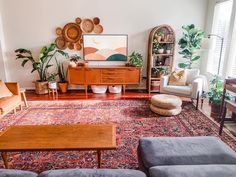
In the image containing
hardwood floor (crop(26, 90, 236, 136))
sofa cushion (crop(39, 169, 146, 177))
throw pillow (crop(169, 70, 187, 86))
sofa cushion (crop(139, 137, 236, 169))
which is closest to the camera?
sofa cushion (crop(39, 169, 146, 177))

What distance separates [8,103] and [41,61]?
1.75m

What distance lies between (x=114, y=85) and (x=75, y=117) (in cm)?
171

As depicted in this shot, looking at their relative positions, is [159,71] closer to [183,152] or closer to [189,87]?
[189,87]

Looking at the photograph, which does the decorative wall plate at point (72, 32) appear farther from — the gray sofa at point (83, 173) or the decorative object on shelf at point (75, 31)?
the gray sofa at point (83, 173)

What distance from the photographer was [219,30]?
15.0 ft

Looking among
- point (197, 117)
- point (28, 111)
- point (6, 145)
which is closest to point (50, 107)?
point (28, 111)

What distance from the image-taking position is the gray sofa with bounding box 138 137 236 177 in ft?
4.89

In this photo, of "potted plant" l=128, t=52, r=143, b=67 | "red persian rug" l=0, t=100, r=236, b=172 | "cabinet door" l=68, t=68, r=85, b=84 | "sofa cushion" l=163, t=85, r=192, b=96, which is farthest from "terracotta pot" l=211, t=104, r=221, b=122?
"cabinet door" l=68, t=68, r=85, b=84

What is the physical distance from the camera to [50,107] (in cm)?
406

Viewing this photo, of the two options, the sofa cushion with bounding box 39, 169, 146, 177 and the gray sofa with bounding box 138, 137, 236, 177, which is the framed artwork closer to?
the gray sofa with bounding box 138, 137, 236, 177

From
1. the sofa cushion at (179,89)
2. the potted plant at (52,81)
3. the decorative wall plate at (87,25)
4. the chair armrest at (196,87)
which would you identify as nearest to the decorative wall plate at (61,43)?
the decorative wall plate at (87,25)

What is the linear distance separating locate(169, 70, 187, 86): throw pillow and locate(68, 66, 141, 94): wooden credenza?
88 centimetres

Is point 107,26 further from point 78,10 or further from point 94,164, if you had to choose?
point 94,164

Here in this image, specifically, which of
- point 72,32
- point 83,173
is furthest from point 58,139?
point 72,32
